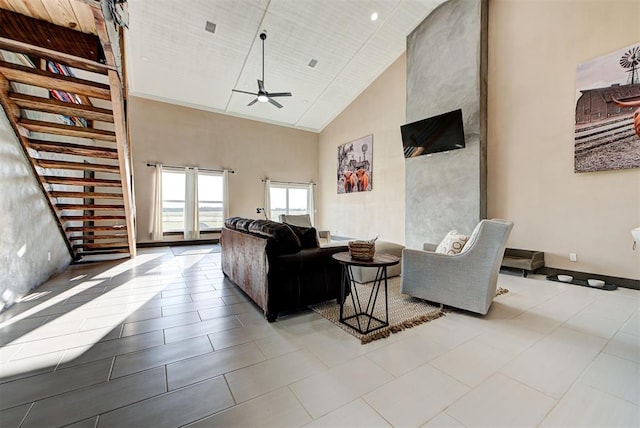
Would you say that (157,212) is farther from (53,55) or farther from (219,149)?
(53,55)

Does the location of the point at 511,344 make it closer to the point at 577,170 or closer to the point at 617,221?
the point at 617,221

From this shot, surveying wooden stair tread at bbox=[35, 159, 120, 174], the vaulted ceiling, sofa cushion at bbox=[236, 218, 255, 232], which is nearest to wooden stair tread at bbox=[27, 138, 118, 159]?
wooden stair tread at bbox=[35, 159, 120, 174]

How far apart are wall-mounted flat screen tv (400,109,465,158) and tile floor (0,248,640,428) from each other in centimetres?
303

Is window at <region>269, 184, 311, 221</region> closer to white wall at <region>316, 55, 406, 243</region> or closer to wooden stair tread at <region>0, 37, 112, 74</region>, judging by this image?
white wall at <region>316, 55, 406, 243</region>

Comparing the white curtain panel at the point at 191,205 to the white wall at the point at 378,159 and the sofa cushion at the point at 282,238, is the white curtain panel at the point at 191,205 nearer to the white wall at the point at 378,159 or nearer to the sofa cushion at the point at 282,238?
the white wall at the point at 378,159

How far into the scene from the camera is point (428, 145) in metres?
5.25

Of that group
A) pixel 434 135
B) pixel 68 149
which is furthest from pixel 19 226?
pixel 434 135

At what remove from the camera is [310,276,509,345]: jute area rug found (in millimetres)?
2201

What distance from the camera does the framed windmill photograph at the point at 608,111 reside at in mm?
3291

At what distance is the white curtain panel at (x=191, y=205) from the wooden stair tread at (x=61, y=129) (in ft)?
13.2

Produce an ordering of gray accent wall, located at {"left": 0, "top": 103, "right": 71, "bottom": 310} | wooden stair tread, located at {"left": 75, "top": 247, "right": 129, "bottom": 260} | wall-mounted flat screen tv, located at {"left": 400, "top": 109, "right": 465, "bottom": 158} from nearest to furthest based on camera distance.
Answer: gray accent wall, located at {"left": 0, "top": 103, "right": 71, "bottom": 310}
wall-mounted flat screen tv, located at {"left": 400, "top": 109, "right": 465, "bottom": 158}
wooden stair tread, located at {"left": 75, "top": 247, "right": 129, "bottom": 260}

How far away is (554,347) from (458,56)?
4915 mm

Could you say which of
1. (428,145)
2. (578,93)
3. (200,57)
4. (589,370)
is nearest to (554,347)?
(589,370)

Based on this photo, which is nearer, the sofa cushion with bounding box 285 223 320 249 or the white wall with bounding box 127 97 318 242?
the sofa cushion with bounding box 285 223 320 249
